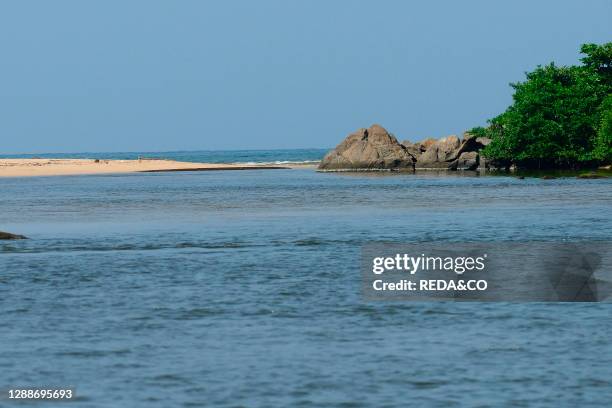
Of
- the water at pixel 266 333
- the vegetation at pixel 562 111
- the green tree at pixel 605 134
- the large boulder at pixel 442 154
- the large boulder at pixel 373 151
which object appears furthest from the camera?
the large boulder at pixel 373 151

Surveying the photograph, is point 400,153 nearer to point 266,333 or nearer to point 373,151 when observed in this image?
point 373,151

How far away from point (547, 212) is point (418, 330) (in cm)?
3128

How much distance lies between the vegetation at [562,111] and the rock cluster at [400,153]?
48.6ft

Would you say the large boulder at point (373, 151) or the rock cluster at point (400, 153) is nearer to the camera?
the rock cluster at point (400, 153)

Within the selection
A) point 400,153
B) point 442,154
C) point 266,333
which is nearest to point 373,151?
point 400,153

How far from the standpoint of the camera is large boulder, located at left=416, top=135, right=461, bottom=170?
121 meters

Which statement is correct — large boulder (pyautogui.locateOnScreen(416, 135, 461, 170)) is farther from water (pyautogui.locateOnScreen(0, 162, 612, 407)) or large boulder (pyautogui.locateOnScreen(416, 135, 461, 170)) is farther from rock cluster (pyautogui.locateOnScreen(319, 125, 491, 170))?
water (pyautogui.locateOnScreen(0, 162, 612, 407))

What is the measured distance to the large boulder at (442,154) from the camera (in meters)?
121

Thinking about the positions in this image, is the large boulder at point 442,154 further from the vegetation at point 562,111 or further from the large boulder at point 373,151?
the vegetation at point 562,111

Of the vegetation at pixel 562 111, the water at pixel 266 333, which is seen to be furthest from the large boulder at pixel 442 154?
the water at pixel 266 333

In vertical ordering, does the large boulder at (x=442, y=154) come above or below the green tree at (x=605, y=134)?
below

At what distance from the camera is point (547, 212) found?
155 feet

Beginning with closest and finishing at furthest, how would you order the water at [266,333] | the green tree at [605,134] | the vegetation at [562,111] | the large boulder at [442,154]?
the water at [266,333] < the green tree at [605,134] < the vegetation at [562,111] < the large boulder at [442,154]

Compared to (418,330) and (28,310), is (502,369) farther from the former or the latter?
(28,310)
